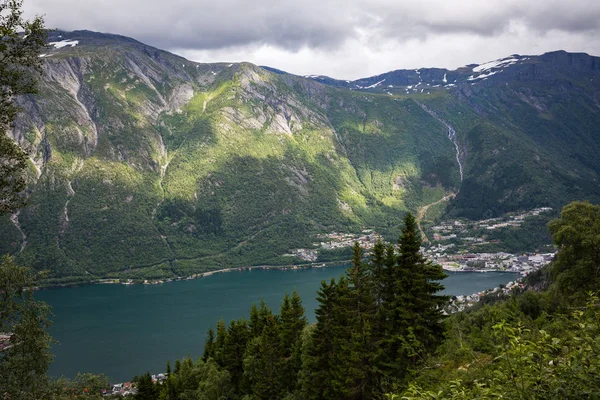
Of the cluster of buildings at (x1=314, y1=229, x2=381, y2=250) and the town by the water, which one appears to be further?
the cluster of buildings at (x1=314, y1=229, x2=381, y2=250)

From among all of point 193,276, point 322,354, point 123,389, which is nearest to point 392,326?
point 322,354

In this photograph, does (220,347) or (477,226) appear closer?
(220,347)

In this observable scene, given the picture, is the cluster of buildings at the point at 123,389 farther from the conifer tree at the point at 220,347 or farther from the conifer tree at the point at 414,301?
the conifer tree at the point at 414,301

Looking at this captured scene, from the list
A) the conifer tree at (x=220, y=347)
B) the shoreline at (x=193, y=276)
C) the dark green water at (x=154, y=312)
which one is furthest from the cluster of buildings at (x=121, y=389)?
the shoreline at (x=193, y=276)

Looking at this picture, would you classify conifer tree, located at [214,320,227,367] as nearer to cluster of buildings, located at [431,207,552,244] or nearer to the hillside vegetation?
the hillside vegetation

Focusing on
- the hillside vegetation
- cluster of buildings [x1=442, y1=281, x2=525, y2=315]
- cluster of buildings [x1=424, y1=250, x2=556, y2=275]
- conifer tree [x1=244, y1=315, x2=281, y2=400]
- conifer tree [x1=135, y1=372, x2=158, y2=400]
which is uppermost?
the hillside vegetation

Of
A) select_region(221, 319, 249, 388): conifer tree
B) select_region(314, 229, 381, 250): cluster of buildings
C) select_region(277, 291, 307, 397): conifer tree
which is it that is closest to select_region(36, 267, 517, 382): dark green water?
select_region(314, 229, 381, 250): cluster of buildings

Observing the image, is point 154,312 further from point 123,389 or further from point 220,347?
point 220,347

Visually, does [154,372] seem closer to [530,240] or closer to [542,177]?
[530,240]
